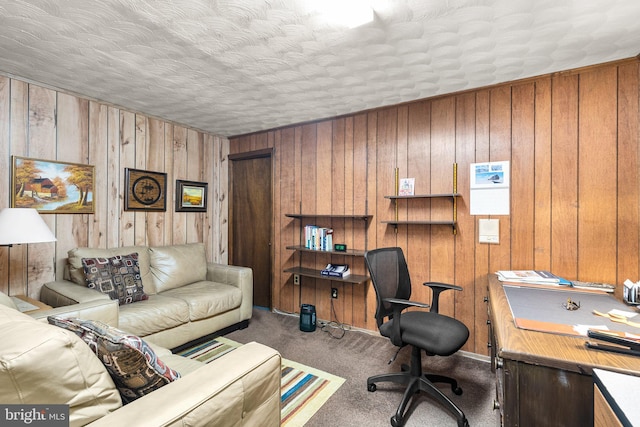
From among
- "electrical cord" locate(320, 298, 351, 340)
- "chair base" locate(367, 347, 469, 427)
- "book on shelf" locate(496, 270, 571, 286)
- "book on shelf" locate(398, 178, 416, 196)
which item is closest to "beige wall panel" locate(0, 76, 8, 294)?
"electrical cord" locate(320, 298, 351, 340)

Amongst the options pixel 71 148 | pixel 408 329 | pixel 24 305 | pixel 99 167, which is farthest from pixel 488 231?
pixel 71 148

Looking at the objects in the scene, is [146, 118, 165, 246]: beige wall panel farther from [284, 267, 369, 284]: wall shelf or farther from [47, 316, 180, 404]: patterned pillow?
[47, 316, 180, 404]: patterned pillow

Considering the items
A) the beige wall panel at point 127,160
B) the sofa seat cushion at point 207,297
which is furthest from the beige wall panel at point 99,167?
the sofa seat cushion at point 207,297

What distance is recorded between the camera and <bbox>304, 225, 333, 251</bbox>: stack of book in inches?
130

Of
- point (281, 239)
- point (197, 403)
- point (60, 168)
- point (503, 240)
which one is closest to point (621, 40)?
point (503, 240)

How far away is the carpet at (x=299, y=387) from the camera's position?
1.86 metres

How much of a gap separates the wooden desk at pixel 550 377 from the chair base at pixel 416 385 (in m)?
0.73

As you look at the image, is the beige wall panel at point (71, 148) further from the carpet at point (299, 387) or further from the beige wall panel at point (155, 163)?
the carpet at point (299, 387)

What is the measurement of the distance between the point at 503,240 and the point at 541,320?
50.9 inches

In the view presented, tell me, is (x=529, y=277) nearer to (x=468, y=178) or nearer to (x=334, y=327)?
(x=468, y=178)

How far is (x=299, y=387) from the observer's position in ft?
7.04

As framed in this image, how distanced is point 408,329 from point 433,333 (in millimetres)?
153

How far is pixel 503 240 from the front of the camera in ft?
8.25

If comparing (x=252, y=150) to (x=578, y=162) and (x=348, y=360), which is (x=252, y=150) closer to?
(x=348, y=360)
